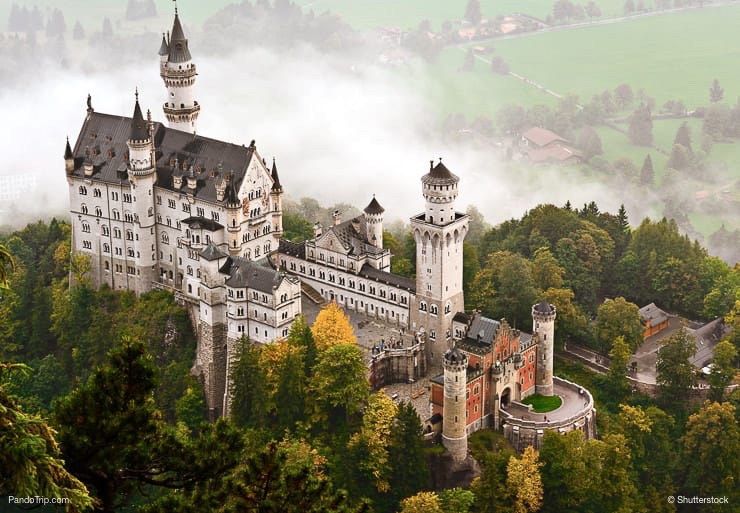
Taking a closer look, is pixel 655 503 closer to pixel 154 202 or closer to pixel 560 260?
pixel 560 260

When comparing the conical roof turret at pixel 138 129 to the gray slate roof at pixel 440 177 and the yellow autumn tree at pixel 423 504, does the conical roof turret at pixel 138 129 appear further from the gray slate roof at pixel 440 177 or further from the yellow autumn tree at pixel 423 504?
Result: the yellow autumn tree at pixel 423 504

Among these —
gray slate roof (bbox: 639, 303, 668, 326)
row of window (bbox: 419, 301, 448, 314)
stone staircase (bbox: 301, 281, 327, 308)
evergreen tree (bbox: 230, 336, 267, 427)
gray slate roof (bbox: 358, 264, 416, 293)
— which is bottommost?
gray slate roof (bbox: 639, 303, 668, 326)

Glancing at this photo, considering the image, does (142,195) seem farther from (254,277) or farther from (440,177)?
(440,177)

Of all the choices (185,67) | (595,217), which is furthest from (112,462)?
(595,217)

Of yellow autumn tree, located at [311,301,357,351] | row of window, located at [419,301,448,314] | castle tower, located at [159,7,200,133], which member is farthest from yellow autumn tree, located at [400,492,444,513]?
castle tower, located at [159,7,200,133]

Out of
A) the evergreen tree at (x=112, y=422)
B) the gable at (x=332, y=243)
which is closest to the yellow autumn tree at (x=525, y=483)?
the gable at (x=332, y=243)

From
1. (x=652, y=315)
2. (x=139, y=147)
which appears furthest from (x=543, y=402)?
(x=139, y=147)

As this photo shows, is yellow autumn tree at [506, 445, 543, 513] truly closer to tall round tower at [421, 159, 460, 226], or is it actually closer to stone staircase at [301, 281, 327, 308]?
tall round tower at [421, 159, 460, 226]
